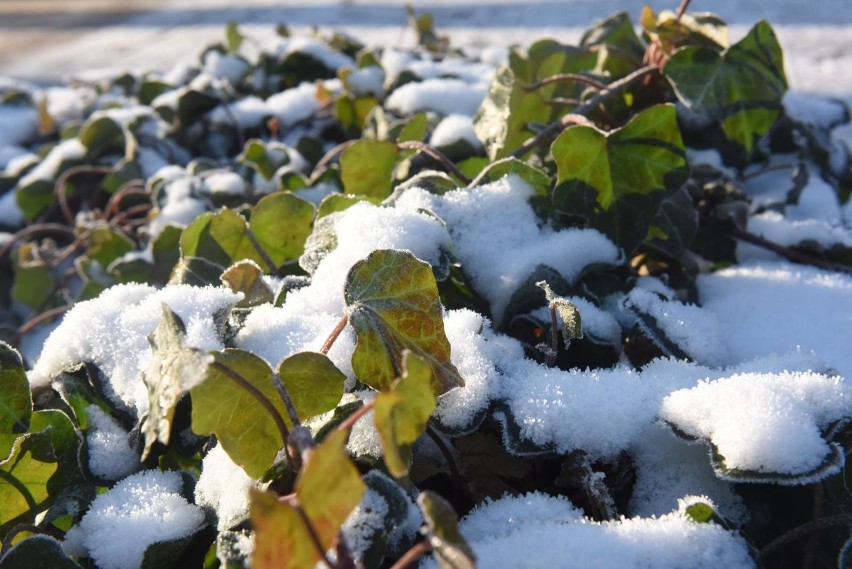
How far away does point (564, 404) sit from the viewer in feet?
2.12

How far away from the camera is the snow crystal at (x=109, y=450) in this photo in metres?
0.70

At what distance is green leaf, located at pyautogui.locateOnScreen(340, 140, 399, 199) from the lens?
40.3 inches

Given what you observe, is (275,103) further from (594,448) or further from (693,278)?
(594,448)

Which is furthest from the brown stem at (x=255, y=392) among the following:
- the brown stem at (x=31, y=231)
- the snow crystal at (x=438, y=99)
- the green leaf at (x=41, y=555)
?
the brown stem at (x=31, y=231)

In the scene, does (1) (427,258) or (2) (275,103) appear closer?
(1) (427,258)

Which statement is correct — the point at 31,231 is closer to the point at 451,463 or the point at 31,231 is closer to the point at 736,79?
the point at 451,463

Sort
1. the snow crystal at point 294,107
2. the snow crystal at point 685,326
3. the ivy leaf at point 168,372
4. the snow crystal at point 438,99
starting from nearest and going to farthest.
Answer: the ivy leaf at point 168,372, the snow crystal at point 685,326, the snow crystal at point 438,99, the snow crystal at point 294,107

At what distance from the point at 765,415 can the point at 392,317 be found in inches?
12.1

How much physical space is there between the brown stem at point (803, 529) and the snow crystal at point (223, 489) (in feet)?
1.28

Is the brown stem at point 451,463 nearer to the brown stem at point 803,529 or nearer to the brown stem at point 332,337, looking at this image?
the brown stem at point 332,337

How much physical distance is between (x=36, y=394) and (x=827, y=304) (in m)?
0.92

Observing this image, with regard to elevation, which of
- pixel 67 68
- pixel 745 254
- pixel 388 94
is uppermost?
pixel 388 94

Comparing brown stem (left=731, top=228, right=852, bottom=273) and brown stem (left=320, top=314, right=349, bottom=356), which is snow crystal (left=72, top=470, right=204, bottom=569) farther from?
brown stem (left=731, top=228, right=852, bottom=273)

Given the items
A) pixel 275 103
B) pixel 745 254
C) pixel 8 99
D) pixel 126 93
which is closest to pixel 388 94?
pixel 275 103
